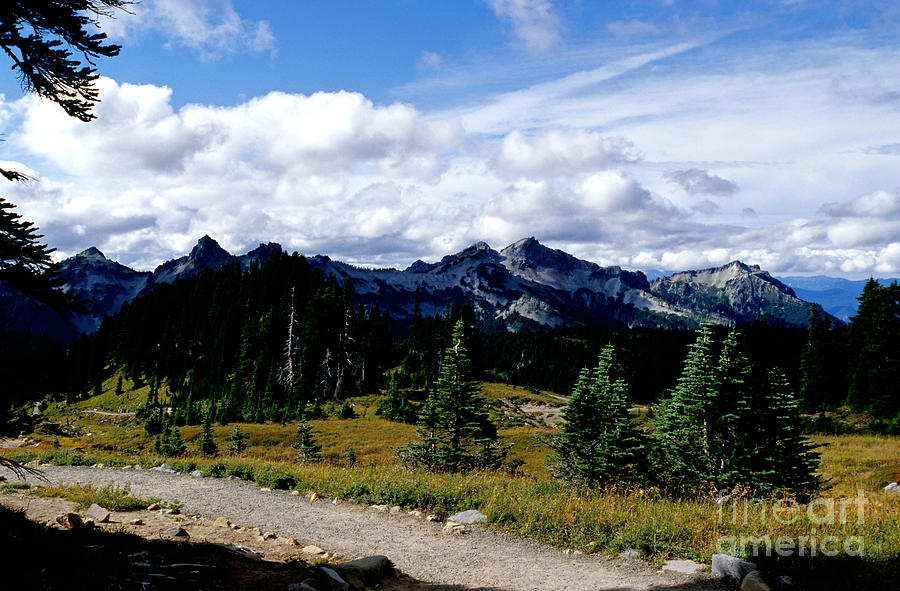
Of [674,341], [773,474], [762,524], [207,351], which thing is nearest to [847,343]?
[773,474]

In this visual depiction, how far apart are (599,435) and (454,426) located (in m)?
8.79

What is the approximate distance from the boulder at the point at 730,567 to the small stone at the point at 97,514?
45.2 ft

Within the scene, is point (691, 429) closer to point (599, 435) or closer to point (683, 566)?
point (599, 435)

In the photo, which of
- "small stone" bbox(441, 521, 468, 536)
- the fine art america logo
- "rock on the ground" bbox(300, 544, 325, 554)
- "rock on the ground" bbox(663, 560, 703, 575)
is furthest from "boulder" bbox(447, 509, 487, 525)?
the fine art america logo

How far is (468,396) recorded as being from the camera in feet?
88.8

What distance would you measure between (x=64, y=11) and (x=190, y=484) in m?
16.7

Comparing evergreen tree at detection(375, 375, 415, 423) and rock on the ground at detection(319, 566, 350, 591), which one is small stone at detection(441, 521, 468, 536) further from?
evergreen tree at detection(375, 375, 415, 423)

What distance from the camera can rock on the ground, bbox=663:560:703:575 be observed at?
9.52 m

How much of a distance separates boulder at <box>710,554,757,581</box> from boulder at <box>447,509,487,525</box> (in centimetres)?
582

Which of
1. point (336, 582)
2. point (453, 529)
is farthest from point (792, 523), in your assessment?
point (336, 582)

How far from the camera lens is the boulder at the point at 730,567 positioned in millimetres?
8938

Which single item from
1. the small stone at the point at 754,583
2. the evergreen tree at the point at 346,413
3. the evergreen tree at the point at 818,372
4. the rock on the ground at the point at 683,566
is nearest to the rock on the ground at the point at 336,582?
the rock on the ground at the point at 683,566

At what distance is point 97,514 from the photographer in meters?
12.0

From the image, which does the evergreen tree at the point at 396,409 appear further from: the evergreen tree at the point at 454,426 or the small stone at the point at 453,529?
the small stone at the point at 453,529
